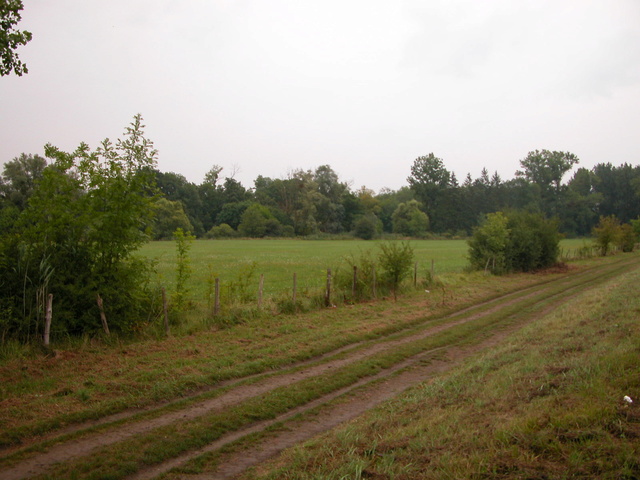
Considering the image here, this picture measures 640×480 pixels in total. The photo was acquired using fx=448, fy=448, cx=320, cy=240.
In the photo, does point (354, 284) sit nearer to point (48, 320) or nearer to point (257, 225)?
point (48, 320)

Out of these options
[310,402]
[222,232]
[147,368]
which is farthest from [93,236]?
[222,232]

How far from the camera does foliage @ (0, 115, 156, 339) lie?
1033 centimetres

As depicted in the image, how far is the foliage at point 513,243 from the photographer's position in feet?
103

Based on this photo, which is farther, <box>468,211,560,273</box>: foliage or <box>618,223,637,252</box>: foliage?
<box>618,223,637,252</box>: foliage

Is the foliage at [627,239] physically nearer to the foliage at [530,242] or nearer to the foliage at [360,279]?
the foliage at [530,242]

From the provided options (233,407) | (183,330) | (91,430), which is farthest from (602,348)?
(183,330)

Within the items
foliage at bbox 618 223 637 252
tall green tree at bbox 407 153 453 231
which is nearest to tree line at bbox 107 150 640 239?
tall green tree at bbox 407 153 453 231

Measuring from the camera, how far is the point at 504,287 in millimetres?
25484

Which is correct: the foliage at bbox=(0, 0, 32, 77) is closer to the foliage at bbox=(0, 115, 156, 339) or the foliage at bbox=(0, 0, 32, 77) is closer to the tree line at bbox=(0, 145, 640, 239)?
the foliage at bbox=(0, 115, 156, 339)

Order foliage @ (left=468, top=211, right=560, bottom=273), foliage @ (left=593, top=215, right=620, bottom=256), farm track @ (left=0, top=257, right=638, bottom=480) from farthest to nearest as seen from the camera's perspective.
Result: foliage @ (left=593, top=215, right=620, bottom=256) < foliage @ (left=468, top=211, right=560, bottom=273) < farm track @ (left=0, top=257, right=638, bottom=480)

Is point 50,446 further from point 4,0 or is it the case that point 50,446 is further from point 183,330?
point 4,0

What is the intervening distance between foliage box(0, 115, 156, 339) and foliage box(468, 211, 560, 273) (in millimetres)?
24450

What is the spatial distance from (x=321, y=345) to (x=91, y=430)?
611cm

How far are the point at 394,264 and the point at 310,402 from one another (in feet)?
43.2
